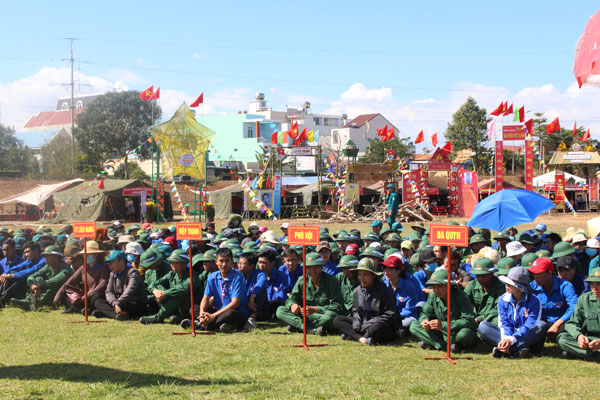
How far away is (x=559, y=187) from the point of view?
38.8 m

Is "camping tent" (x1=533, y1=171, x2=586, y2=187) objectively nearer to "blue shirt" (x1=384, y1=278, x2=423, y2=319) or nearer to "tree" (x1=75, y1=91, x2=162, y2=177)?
"tree" (x1=75, y1=91, x2=162, y2=177)

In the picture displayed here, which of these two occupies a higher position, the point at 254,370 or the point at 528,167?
the point at 528,167

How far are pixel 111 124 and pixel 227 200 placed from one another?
74.9 ft

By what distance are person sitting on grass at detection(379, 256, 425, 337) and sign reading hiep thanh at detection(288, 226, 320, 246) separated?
109cm

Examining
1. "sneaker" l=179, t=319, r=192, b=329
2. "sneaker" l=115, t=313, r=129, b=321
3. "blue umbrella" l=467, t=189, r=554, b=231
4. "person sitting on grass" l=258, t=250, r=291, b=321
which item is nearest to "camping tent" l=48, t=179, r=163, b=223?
"sneaker" l=115, t=313, r=129, b=321

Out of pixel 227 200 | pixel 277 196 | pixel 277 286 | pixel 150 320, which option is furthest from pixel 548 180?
pixel 150 320

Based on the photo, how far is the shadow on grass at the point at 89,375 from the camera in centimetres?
605

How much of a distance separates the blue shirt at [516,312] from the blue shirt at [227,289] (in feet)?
11.7

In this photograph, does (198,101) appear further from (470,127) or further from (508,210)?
(470,127)

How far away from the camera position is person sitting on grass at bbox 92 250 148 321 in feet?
31.6

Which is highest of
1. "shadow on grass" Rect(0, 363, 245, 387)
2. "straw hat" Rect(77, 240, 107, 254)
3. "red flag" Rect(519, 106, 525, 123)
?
"red flag" Rect(519, 106, 525, 123)

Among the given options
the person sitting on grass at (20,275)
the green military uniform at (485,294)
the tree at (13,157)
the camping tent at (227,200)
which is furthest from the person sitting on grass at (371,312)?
the tree at (13,157)

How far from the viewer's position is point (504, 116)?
3884 centimetres

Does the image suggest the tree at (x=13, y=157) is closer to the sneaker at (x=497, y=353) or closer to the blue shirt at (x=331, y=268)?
the blue shirt at (x=331, y=268)
